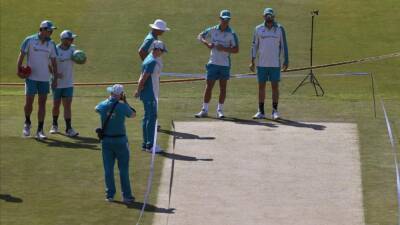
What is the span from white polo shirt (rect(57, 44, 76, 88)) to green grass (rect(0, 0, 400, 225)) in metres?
1.11

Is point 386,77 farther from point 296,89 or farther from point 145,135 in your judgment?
point 145,135

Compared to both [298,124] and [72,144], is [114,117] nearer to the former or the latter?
[72,144]

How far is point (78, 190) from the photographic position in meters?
18.8

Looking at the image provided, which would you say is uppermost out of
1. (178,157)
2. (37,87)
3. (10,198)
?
(37,87)

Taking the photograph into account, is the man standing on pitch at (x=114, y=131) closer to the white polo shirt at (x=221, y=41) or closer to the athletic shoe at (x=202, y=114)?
the white polo shirt at (x=221, y=41)

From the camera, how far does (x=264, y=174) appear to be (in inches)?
760

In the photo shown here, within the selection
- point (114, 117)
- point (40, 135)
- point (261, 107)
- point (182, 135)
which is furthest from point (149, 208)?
point (261, 107)

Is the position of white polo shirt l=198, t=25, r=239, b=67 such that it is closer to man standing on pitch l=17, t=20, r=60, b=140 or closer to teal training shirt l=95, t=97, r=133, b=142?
man standing on pitch l=17, t=20, r=60, b=140

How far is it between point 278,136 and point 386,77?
23.2 ft

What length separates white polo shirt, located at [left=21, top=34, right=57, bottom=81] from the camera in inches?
840

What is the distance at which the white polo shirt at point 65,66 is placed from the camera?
70.6 ft

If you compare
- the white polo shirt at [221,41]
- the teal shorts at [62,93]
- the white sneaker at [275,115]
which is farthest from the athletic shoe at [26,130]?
the white sneaker at [275,115]

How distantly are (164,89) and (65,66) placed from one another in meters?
5.15

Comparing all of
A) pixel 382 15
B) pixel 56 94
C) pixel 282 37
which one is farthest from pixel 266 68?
pixel 382 15
